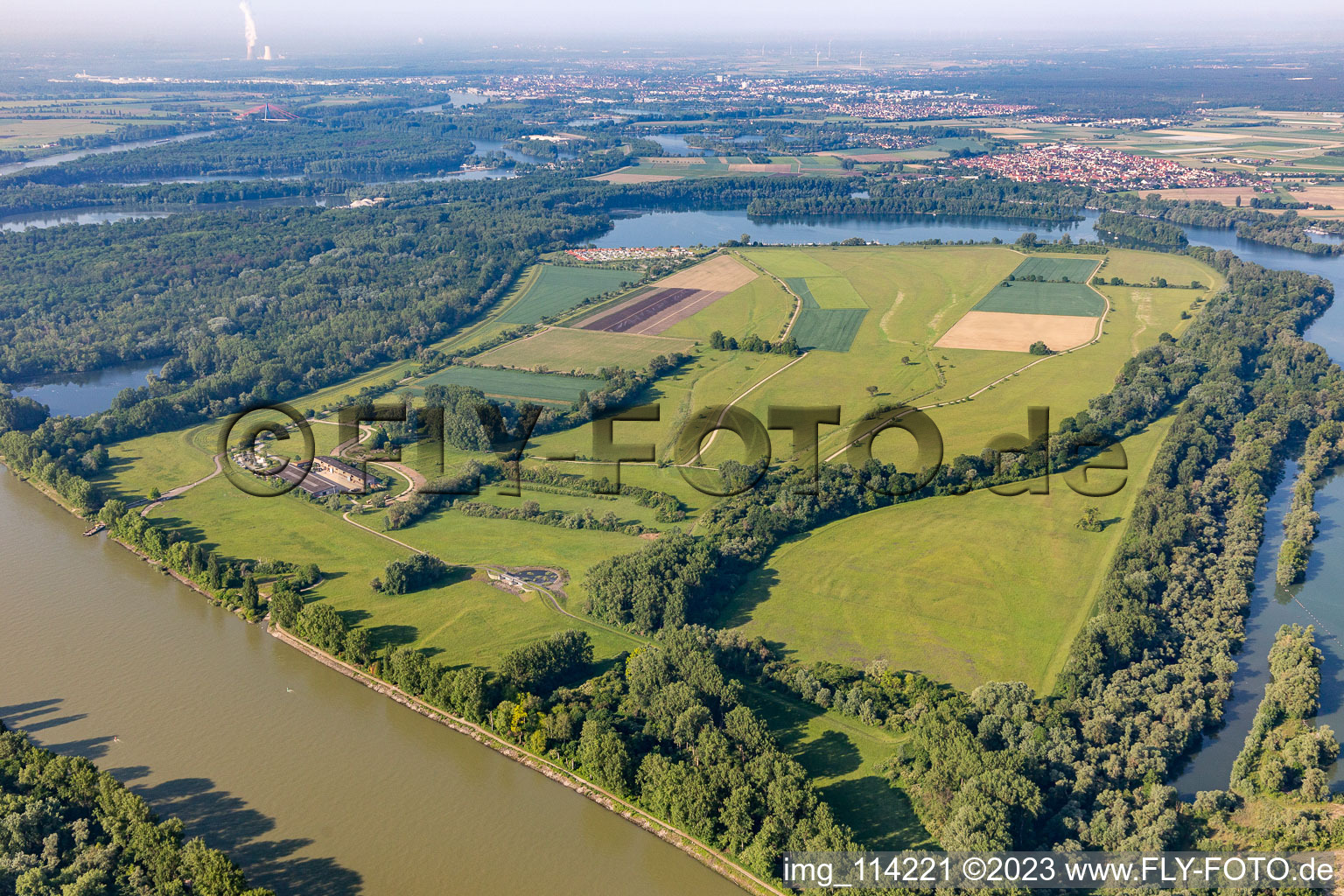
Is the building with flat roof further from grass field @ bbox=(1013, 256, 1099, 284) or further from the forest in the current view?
the forest

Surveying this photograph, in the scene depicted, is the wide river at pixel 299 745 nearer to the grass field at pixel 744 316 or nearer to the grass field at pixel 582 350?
the grass field at pixel 582 350

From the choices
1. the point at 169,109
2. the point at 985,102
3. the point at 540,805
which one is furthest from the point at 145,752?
the point at 985,102

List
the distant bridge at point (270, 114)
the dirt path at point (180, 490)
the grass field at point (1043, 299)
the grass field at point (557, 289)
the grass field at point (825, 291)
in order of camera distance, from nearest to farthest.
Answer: the dirt path at point (180, 490), the grass field at point (1043, 299), the grass field at point (557, 289), the grass field at point (825, 291), the distant bridge at point (270, 114)

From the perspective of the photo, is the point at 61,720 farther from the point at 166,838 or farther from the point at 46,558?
the point at 46,558

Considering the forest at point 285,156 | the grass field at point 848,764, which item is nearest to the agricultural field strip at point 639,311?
the grass field at point 848,764

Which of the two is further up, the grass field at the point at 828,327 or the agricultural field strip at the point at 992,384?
the grass field at the point at 828,327

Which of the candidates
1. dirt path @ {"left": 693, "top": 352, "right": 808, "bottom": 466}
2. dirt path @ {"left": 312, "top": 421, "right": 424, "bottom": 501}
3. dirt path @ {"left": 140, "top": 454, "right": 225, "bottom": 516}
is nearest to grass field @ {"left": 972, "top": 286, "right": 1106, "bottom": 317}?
dirt path @ {"left": 693, "top": 352, "right": 808, "bottom": 466}
